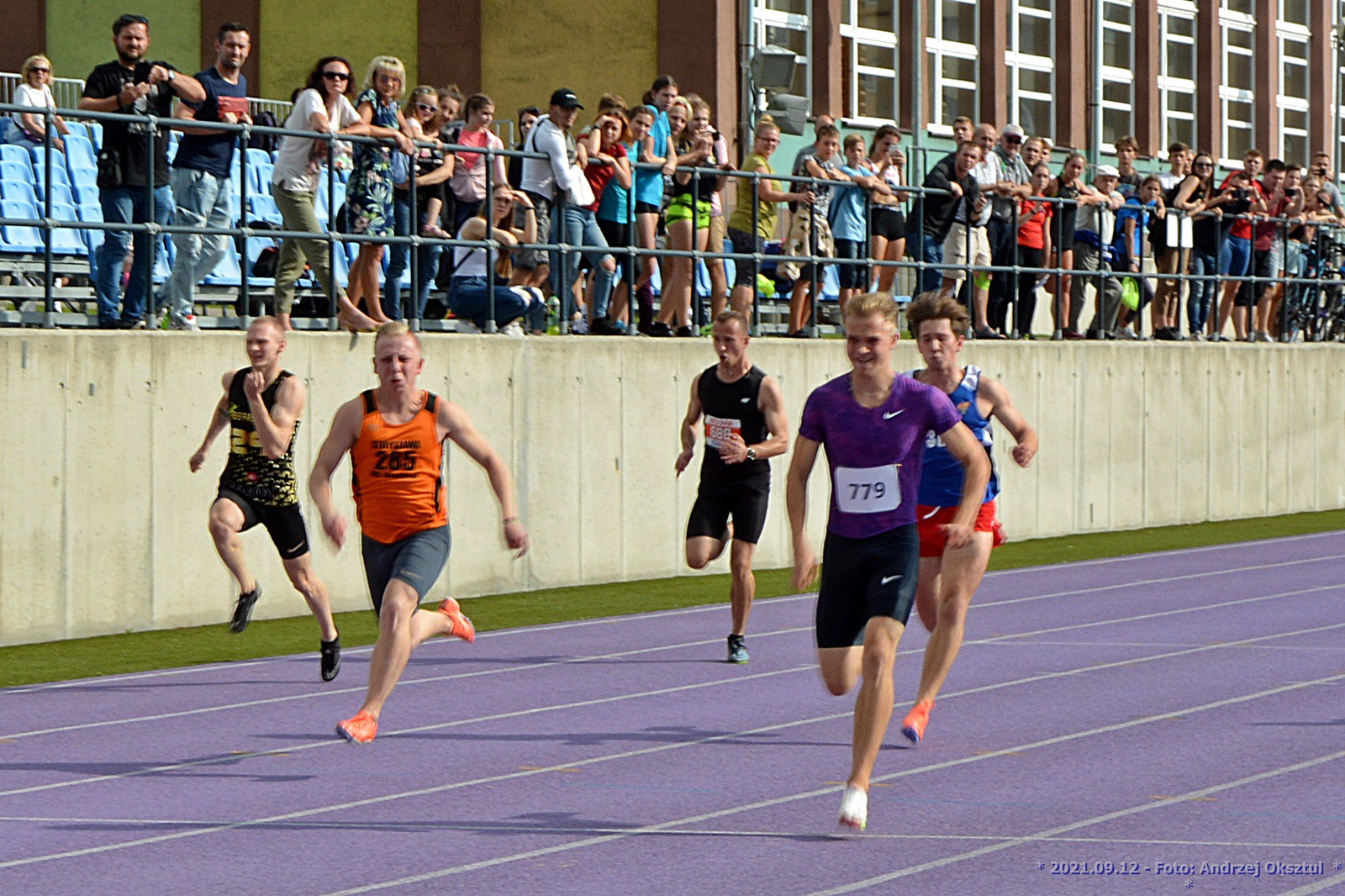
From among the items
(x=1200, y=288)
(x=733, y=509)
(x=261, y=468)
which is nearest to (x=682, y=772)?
(x=733, y=509)

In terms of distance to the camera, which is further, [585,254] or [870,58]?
[870,58]

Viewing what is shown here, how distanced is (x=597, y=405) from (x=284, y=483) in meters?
5.39

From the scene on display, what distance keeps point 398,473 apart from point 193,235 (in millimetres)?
5396

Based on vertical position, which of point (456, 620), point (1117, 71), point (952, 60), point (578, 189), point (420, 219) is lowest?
point (456, 620)

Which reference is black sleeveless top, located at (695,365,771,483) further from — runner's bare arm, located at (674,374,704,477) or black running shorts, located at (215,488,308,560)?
black running shorts, located at (215,488,308,560)

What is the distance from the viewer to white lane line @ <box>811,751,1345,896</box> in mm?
7281

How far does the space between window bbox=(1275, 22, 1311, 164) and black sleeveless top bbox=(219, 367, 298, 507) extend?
119 feet

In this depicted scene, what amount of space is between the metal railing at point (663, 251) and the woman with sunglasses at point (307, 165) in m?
0.08

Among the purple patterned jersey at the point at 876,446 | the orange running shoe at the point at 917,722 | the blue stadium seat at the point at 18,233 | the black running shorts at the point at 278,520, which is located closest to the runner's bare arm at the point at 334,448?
the purple patterned jersey at the point at 876,446

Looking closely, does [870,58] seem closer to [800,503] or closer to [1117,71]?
[1117,71]

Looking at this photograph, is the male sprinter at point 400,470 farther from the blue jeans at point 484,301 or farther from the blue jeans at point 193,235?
the blue jeans at point 484,301

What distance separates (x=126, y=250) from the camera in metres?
14.6

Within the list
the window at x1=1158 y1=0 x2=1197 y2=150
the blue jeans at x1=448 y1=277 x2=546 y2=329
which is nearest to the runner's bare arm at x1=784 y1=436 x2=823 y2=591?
the blue jeans at x1=448 y1=277 x2=546 y2=329

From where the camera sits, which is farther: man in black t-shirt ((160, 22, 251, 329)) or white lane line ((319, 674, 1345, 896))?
man in black t-shirt ((160, 22, 251, 329))
